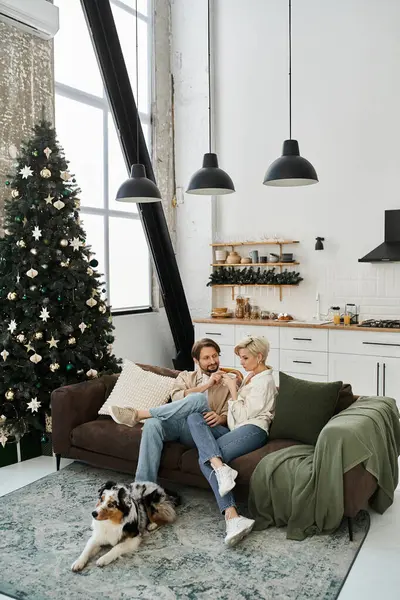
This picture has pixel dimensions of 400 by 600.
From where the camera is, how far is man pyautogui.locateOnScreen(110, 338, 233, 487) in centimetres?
388

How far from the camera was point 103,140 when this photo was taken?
688 cm

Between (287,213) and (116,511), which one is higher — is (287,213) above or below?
above

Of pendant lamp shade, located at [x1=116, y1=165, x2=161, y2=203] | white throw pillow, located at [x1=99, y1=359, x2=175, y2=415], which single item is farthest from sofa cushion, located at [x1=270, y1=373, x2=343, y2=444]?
pendant lamp shade, located at [x1=116, y1=165, x2=161, y2=203]

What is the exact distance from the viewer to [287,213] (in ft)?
23.8

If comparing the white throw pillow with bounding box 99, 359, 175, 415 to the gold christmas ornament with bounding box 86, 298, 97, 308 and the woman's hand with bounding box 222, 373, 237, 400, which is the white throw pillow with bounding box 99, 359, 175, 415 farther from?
the gold christmas ornament with bounding box 86, 298, 97, 308

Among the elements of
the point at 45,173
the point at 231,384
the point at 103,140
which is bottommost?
the point at 231,384

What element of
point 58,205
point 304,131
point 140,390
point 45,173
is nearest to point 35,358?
point 140,390

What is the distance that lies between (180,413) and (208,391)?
0.32 m

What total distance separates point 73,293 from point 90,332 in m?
0.39

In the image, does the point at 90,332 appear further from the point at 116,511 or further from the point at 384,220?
the point at 384,220

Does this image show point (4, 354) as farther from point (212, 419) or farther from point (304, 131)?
point (304, 131)

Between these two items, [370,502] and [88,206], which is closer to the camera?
[370,502]

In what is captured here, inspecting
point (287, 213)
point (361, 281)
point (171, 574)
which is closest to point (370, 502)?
point (171, 574)

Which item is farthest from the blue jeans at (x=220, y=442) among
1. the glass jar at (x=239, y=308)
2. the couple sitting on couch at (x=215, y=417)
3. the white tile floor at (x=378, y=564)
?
the glass jar at (x=239, y=308)
